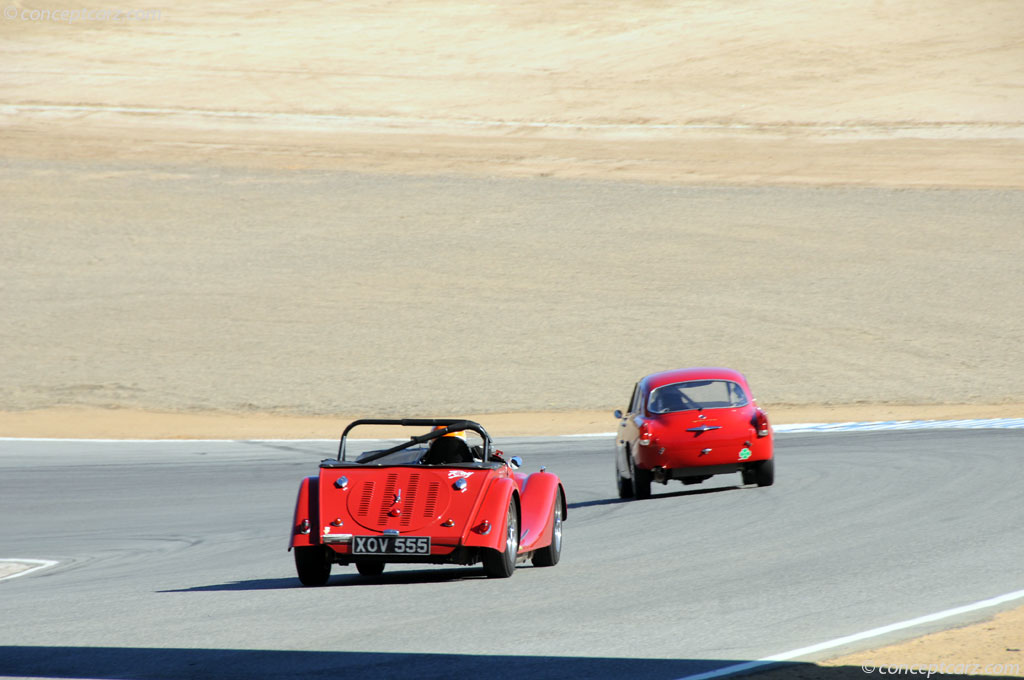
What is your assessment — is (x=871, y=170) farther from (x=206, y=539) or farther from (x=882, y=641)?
(x=882, y=641)

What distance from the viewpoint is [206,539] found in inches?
613

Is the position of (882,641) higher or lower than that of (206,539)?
higher

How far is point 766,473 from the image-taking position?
1777cm

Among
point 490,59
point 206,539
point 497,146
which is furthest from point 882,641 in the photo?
point 490,59

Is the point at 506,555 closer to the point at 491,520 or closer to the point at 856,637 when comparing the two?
the point at 491,520

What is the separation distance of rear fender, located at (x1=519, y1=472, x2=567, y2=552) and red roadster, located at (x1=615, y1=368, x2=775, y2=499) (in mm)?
5626

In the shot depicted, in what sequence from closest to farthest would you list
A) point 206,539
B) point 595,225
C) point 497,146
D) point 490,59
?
point 206,539, point 595,225, point 497,146, point 490,59

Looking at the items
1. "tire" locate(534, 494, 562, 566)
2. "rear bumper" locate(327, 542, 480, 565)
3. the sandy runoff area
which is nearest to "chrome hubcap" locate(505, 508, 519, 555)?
"rear bumper" locate(327, 542, 480, 565)

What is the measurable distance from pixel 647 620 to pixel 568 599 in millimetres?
993

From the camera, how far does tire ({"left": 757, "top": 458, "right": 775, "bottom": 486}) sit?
1769cm

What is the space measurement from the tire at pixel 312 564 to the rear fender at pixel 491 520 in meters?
1.08

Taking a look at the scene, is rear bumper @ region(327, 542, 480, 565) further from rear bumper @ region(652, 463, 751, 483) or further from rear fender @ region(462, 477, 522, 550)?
rear bumper @ region(652, 463, 751, 483)

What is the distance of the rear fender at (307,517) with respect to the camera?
34.3 feet
